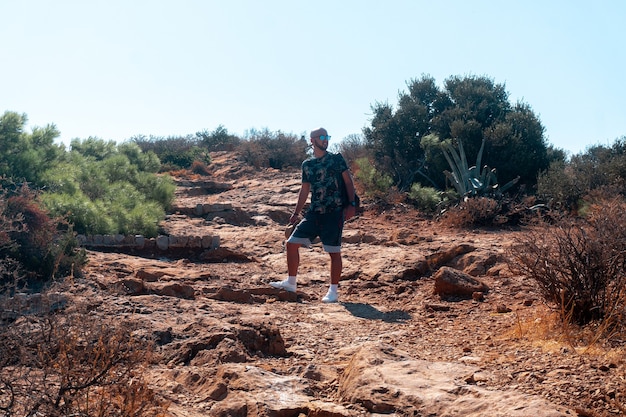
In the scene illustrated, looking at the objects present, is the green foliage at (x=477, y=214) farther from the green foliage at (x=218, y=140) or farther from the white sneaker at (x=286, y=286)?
the green foliage at (x=218, y=140)

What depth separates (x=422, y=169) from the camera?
620 inches

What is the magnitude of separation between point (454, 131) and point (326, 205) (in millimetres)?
8663

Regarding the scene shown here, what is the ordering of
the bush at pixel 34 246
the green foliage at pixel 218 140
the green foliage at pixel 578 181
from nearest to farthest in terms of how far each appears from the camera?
1. the bush at pixel 34 246
2. the green foliage at pixel 578 181
3. the green foliage at pixel 218 140

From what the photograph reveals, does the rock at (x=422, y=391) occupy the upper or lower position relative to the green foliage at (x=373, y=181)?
lower

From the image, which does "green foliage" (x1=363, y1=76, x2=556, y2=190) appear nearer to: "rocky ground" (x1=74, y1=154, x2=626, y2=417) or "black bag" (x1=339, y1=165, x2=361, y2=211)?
"rocky ground" (x1=74, y1=154, x2=626, y2=417)

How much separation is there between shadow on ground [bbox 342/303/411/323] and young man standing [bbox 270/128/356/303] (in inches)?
13.2

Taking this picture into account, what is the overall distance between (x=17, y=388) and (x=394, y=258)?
610 cm

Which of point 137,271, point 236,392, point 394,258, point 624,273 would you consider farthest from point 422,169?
point 236,392

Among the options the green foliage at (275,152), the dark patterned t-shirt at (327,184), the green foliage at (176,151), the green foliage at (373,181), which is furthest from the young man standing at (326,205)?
the green foliage at (275,152)

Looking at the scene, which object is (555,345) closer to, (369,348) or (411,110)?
(369,348)

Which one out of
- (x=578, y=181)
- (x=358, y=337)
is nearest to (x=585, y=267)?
(x=358, y=337)

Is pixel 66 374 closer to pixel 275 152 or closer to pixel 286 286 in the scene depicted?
pixel 286 286

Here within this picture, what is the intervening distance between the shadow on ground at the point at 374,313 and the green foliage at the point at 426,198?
6793mm

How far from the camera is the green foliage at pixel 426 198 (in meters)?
Answer: 13.2
